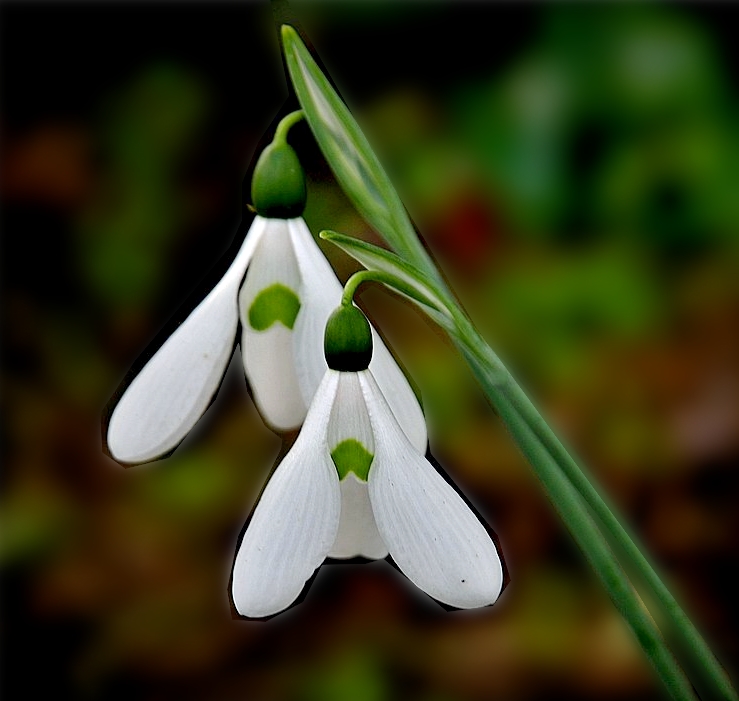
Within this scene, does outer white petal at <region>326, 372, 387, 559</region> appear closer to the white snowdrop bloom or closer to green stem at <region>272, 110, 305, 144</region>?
the white snowdrop bloom

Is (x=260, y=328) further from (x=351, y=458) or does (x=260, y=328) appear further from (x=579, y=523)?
(x=579, y=523)

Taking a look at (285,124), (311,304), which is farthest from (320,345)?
(285,124)

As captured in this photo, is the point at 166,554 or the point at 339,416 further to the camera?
the point at 166,554

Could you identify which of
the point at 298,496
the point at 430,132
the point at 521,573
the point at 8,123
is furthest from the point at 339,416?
the point at 8,123

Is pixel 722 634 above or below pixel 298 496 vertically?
below

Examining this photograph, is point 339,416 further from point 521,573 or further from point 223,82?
point 223,82
